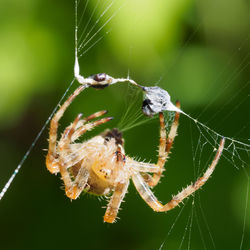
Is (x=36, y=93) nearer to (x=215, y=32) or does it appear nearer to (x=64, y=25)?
(x=64, y=25)

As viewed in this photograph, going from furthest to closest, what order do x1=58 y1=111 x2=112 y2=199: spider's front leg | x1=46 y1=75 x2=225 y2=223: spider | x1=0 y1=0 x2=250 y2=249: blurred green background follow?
x1=0 y1=0 x2=250 y2=249: blurred green background
x1=46 y1=75 x2=225 y2=223: spider
x1=58 y1=111 x2=112 y2=199: spider's front leg

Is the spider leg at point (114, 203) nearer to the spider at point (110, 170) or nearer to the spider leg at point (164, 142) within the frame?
the spider at point (110, 170)

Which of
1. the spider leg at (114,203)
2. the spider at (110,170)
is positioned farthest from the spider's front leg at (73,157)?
the spider leg at (114,203)

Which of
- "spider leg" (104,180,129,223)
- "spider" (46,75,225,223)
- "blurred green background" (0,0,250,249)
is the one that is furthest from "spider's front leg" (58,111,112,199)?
"blurred green background" (0,0,250,249)

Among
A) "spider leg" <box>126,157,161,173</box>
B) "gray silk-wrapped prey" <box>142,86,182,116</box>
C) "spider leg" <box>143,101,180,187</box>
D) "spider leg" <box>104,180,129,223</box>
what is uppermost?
"gray silk-wrapped prey" <box>142,86,182,116</box>

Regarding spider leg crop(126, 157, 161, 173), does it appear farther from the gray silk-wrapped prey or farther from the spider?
the gray silk-wrapped prey

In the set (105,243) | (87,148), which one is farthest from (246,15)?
(105,243)

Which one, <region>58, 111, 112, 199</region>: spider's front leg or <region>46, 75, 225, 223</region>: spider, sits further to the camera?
<region>46, 75, 225, 223</region>: spider
